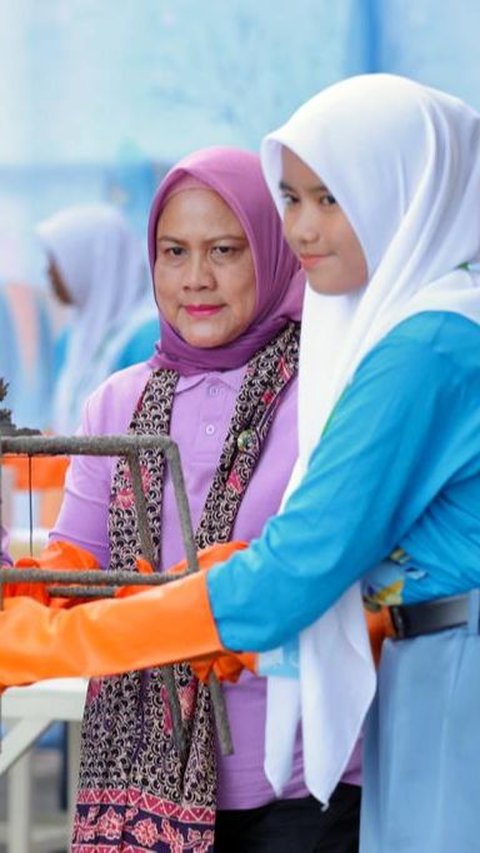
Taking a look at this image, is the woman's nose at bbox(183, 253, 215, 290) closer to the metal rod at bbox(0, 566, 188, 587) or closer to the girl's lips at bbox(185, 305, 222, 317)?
the girl's lips at bbox(185, 305, 222, 317)

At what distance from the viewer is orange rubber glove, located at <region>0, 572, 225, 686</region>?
65.5 inches

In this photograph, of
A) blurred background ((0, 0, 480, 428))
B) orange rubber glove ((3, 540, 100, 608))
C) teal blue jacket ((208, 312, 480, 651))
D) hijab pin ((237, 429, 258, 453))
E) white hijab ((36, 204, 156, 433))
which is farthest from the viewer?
white hijab ((36, 204, 156, 433))

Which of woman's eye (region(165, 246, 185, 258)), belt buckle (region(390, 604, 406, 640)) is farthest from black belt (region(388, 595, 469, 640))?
woman's eye (region(165, 246, 185, 258))

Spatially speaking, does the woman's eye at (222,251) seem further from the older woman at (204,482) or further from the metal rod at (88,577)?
the metal rod at (88,577)

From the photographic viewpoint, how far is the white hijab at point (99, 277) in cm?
504

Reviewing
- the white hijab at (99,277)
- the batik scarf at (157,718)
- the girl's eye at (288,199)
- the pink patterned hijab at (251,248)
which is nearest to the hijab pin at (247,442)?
the batik scarf at (157,718)

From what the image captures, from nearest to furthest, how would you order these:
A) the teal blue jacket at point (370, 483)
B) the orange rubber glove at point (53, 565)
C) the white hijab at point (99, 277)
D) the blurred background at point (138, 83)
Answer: the teal blue jacket at point (370, 483) < the orange rubber glove at point (53, 565) < the blurred background at point (138, 83) < the white hijab at point (99, 277)

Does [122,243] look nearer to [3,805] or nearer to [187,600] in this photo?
[3,805]

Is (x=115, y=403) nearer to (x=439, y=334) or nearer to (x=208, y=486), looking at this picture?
(x=208, y=486)

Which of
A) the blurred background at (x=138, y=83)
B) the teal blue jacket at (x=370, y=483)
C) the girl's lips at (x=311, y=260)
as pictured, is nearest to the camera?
the teal blue jacket at (x=370, y=483)

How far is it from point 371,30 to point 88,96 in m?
0.84

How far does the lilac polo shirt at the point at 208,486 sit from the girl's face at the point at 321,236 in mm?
306

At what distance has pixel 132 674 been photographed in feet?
6.55

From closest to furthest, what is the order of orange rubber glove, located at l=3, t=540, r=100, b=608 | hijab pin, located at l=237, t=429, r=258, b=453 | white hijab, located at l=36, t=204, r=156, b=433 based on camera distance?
orange rubber glove, located at l=3, t=540, r=100, b=608 → hijab pin, located at l=237, t=429, r=258, b=453 → white hijab, located at l=36, t=204, r=156, b=433
